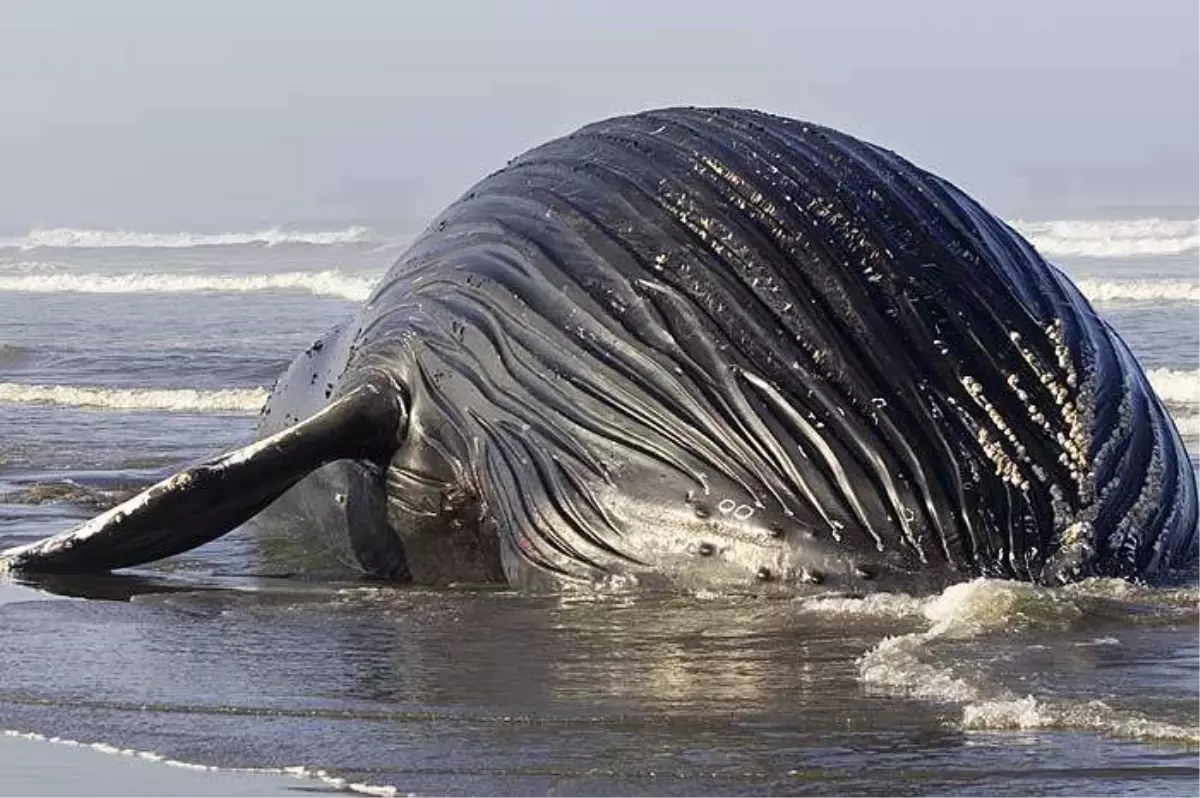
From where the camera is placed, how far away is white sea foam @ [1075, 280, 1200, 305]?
105 ft

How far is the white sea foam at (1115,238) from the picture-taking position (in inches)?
2019

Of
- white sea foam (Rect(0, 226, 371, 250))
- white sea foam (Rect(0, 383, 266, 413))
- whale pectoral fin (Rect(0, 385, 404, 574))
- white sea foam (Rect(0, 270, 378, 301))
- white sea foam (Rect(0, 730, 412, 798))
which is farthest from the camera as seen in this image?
white sea foam (Rect(0, 226, 371, 250))

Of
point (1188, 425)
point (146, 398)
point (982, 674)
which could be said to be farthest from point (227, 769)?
point (146, 398)

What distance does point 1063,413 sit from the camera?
729cm

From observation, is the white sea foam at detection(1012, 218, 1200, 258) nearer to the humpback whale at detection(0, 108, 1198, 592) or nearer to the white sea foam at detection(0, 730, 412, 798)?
the humpback whale at detection(0, 108, 1198, 592)

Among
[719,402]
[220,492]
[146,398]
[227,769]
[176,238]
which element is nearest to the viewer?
[227,769]

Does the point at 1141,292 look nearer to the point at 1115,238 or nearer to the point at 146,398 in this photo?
the point at 146,398

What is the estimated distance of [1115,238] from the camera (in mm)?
54688

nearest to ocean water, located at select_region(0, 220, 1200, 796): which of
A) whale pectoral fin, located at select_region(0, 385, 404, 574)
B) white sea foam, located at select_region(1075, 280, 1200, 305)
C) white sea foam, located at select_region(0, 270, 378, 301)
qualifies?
whale pectoral fin, located at select_region(0, 385, 404, 574)

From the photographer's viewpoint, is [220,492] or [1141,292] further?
[1141,292]

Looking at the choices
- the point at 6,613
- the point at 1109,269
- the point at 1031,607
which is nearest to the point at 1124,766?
the point at 1031,607

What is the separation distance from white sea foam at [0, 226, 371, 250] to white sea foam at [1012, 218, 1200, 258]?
2184 centimetres

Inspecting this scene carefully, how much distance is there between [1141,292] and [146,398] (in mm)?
18604

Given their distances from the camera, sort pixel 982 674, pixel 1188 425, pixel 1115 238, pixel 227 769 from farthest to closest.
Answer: pixel 1115 238, pixel 1188 425, pixel 982 674, pixel 227 769
